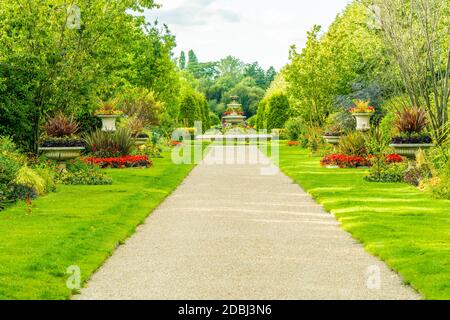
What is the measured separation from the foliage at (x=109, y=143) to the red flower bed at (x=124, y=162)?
25.2 inches

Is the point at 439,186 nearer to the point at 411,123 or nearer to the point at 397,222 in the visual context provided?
the point at 397,222

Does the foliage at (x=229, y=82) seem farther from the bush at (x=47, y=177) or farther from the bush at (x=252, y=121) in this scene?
the bush at (x=47, y=177)

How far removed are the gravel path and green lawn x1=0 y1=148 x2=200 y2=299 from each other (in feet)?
0.98

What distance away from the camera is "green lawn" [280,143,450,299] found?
28.0ft

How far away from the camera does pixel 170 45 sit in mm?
45000

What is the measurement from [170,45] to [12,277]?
37.5m

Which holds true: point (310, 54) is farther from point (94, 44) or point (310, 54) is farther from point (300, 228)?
point (300, 228)

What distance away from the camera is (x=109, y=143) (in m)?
27.2

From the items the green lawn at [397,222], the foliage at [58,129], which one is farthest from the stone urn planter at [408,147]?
the foliage at [58,129]

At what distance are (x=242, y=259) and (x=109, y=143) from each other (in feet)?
60.1

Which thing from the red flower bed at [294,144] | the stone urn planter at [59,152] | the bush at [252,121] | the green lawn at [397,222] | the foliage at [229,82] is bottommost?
the green lawn at [397,222]

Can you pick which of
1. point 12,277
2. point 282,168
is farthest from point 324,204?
point 282,168

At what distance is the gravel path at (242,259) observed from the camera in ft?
25.4
